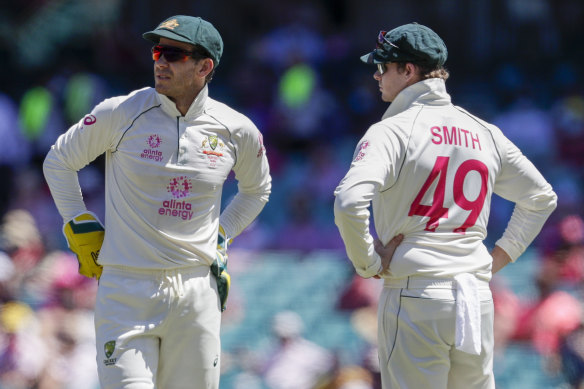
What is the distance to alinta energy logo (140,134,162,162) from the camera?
4348 mm

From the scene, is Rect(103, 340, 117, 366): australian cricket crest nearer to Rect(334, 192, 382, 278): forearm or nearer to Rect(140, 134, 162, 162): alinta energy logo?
Rect(140, 134, 162, 162): alinta energy logo

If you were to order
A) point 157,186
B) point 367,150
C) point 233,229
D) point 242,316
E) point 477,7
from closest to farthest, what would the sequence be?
point 367,150, point 157,186, point 233,229, point 242,316, point 477,7

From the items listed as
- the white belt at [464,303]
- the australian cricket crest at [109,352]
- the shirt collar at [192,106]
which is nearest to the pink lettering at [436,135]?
the white belt at [464,303]

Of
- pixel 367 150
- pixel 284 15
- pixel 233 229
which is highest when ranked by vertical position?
pixel 284 15

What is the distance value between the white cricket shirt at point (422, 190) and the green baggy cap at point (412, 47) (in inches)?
3.8

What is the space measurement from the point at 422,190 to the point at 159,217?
1050 millimetres

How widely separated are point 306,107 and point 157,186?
744 centimetres

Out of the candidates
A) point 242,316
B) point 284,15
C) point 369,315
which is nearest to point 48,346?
point 242,316

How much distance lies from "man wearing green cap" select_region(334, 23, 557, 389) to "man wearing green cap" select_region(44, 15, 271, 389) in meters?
0.66

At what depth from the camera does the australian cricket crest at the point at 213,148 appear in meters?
4.44

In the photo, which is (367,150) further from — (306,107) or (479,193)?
(306,107)

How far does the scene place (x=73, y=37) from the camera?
14.5 m

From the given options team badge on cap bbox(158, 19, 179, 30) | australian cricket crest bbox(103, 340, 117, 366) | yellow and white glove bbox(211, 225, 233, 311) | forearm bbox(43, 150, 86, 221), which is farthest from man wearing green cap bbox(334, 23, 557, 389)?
forearm bbox(43, 150, 86, 221)

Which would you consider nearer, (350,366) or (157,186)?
(157,186)
